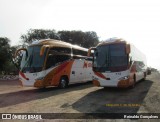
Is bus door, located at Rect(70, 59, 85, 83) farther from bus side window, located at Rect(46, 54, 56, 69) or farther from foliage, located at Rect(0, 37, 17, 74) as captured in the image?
foliage, located at Rect(0, 37, 17, 74)

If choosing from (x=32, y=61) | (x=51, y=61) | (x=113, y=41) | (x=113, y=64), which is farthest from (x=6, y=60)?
(x=113, y=64)

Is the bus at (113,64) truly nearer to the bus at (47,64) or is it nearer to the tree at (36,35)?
the bus at (47,64)

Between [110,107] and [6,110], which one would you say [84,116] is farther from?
[6,110]

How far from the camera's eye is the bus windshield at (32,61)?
15234 mm

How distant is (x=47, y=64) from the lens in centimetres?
1541

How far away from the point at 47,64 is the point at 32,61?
41.6 inches

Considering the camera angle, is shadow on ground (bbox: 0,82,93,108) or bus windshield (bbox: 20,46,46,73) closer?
shadow on ground (bbox: 0,82,93,108)

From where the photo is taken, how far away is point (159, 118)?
752 centimetres

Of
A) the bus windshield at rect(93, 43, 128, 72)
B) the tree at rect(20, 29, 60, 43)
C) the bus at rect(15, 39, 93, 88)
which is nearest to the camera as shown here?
the bus windshield at rect(93, 43, 128, 72)

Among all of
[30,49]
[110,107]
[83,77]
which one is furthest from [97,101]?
[83,77]

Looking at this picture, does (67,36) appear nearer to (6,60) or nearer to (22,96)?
(6,60)

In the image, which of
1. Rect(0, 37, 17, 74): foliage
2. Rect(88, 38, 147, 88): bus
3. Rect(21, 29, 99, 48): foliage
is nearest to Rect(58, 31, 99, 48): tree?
Rect(21, 29, 99, 48): foliage

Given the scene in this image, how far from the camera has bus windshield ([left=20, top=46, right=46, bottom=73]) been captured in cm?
1523

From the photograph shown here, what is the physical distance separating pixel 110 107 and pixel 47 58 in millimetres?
7141
